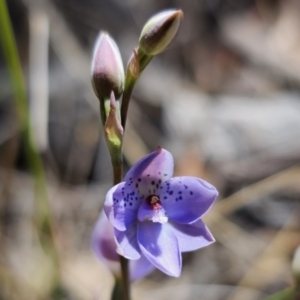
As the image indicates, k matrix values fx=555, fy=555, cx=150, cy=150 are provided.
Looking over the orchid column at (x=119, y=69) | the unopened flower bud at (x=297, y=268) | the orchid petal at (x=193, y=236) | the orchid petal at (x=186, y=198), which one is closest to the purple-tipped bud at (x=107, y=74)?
the orchid column at (x=119, y=69)

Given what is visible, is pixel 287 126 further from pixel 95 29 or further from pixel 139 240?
pixel 139 240

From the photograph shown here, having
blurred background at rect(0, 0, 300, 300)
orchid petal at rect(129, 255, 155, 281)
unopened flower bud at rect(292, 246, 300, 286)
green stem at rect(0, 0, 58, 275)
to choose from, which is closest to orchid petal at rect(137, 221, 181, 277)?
orchid petal at rect(129, 255, 155, 281)

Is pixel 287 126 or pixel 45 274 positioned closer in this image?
pixel 45 274

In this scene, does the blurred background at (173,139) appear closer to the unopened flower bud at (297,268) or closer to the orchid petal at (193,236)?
the unopened flower bud at (297,268)

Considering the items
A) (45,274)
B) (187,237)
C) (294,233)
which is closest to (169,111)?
(294,233)

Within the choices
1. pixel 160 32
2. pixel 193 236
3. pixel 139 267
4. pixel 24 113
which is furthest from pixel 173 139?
pixel 160 32

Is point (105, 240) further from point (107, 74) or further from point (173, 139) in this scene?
point (173, 139)
